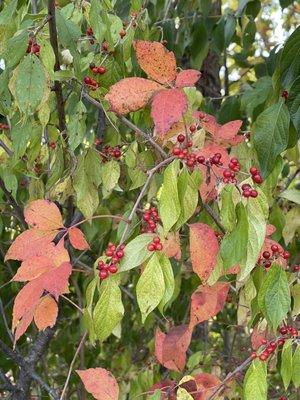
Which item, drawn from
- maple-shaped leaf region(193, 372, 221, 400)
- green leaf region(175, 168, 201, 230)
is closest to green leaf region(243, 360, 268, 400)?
maple-shaped leaf region(193, 372, 221, 400)

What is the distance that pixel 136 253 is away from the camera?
37.0 inches

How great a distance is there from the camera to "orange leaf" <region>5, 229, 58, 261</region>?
0.97 m

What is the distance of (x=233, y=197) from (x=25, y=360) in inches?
36.3

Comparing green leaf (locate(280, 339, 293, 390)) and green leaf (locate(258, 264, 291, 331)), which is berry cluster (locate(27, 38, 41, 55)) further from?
green leaf (locate(280, 339, 293, 390))

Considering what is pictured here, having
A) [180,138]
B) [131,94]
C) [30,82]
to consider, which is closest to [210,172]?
[180,138]

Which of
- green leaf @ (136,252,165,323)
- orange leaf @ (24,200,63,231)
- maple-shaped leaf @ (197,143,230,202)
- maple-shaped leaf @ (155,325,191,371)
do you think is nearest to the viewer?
green leaf @ (136,252,165,323)

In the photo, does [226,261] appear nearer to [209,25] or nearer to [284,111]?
[284,111]

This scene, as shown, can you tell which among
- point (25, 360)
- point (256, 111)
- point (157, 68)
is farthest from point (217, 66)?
point (157, 68)

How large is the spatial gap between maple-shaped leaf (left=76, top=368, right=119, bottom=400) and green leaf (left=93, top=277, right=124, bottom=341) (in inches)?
7.3

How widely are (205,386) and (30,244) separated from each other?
48 centimetres

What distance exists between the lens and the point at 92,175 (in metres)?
1.33

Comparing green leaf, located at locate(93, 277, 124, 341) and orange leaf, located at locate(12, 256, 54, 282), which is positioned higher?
orange leaf, located at locate(12, 256, 54, 282)

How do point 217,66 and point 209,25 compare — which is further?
point 217,66

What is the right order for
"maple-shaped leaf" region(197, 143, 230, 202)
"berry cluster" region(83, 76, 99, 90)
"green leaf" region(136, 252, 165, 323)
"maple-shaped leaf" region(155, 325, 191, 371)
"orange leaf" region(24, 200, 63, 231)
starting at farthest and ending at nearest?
"maple-shaped leaf" region(155, 325, 191, 371) → "berry cluster" region(83, 76, 99, 90) → "maple-shaped leaf" region(197, 143, 230, 202) → "orange leaf" region(24, 200, 63, 231) → "green leaf" region(136, 252, 165, 323)
